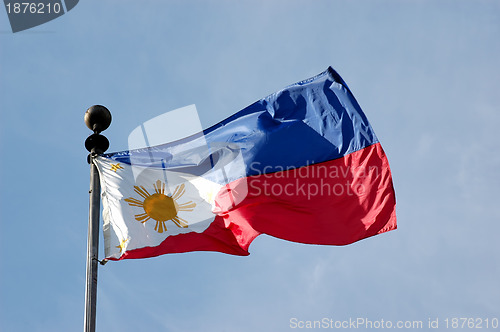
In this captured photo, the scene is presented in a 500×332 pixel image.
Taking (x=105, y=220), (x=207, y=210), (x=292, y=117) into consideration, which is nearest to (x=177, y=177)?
(x=207, y=210)

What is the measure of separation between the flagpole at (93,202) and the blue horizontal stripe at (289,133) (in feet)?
4.14

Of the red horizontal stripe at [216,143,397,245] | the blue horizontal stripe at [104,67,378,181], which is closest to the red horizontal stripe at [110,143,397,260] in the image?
the red horizontal stripe at [216,143,397,245]

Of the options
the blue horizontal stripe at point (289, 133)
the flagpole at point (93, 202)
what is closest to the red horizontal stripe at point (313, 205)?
the blue horizontal stripe at point (289, 133)

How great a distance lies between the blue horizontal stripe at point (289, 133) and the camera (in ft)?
A: 55.0

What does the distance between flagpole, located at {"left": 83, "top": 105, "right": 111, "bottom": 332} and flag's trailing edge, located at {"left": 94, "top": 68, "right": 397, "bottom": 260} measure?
32cm

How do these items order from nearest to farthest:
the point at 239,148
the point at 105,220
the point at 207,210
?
the point at 105,220, the point at 207,210, the point at 239,148

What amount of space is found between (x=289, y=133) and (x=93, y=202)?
5295 millimetres

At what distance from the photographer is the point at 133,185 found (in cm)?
1536

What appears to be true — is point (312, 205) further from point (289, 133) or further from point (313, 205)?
point (289, 133)

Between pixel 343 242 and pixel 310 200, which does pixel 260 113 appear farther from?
pixel 343 242

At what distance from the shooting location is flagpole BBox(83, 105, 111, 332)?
12.6 meters

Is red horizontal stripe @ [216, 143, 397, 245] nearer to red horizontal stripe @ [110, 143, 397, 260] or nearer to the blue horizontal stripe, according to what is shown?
red horizontal stripe @ [110, 143, 397, 260]

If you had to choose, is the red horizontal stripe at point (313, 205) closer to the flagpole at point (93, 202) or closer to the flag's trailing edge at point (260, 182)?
the flag's trailing edge at point (260, 182)

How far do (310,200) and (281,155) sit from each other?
1183mm
